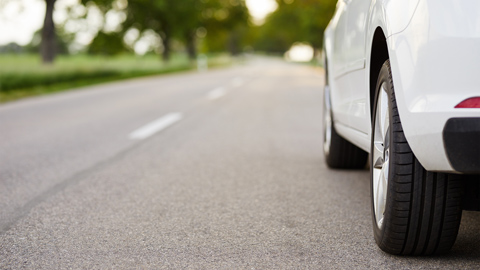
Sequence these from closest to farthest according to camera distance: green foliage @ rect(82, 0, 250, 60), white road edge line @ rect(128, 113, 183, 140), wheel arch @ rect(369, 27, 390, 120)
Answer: wheel arch @ rect(369, 27, 390, 120) → white road edge line @ rect(128, 113, 183, 140) → green foliage @ rect(82, 0, 250, 60)

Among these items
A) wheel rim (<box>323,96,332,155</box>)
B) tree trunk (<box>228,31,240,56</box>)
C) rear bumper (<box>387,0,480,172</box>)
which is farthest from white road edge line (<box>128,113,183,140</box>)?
tree trunk (<box>228,31,240,56</box>)

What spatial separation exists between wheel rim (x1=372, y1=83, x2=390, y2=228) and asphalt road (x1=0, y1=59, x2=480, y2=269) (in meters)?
0.21

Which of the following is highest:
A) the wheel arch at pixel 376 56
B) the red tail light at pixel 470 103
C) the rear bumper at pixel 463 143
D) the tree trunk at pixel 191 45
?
the wheel arch at pixel 376 56

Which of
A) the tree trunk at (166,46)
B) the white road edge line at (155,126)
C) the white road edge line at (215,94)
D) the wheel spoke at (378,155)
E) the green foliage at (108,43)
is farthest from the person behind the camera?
the tree trunk at (166,46)

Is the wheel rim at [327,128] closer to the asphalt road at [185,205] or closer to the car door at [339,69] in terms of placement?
the asphalt road at [185,205]

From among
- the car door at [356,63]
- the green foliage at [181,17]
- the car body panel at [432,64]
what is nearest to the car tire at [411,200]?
the car body panel at [432,64]

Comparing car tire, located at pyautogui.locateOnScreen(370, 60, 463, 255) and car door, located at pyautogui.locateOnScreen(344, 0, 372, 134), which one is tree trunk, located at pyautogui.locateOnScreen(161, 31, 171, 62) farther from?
car tire, located at pyautogui.locateOnScreen(370, 60, 463, 255)

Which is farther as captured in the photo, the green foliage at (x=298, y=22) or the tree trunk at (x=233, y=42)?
the tree trunk at (x=233, y=42)

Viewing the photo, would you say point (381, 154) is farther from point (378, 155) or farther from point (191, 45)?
point (191, 45)

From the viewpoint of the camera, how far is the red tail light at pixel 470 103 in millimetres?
1864

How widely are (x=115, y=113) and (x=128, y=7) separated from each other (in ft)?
111

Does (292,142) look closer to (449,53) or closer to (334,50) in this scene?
(334,50)

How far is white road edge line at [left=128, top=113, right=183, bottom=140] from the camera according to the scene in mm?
6551

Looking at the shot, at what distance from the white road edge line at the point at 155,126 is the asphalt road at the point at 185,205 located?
0.04m
